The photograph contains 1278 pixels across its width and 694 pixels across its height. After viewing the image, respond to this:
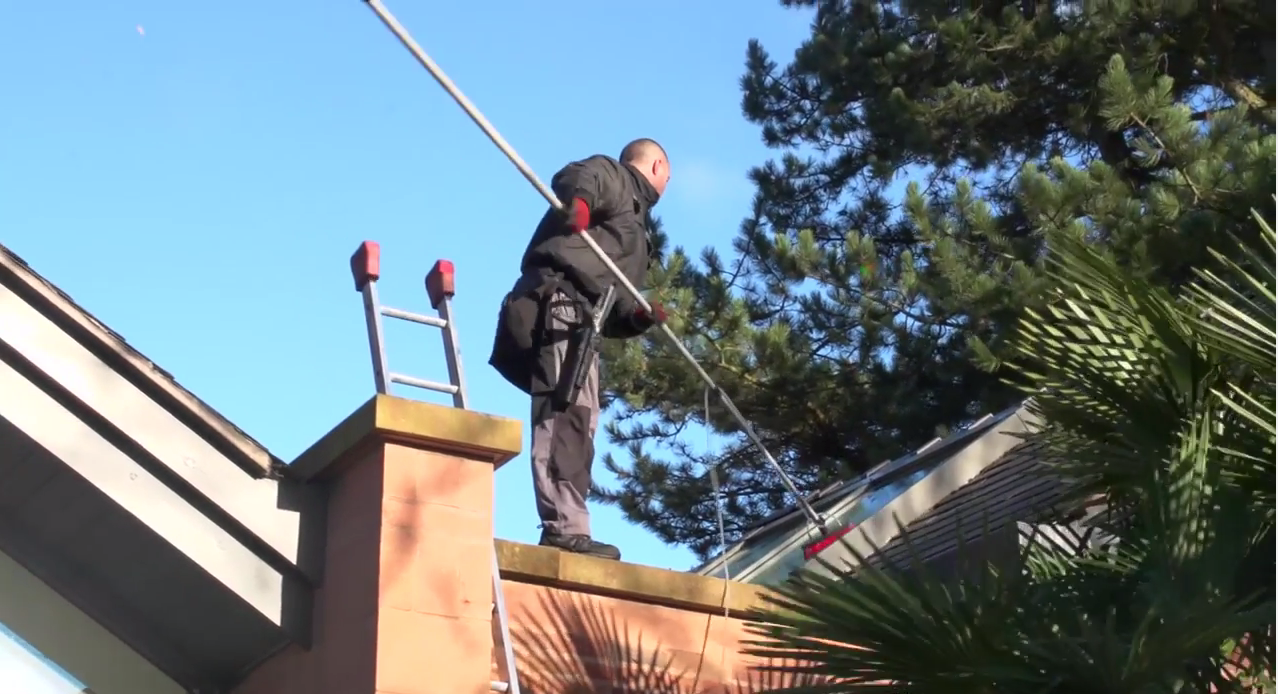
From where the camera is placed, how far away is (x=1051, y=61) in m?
18.0

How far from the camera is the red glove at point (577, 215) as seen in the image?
6.95 meters

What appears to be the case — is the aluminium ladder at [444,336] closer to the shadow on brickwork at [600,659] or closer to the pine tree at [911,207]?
the shadow on brickwork at [600,659]

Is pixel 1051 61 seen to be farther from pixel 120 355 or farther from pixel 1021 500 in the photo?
pixel 120 355

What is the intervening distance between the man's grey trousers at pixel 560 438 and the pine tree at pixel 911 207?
29.5 feet

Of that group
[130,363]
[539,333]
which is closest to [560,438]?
[539,333]

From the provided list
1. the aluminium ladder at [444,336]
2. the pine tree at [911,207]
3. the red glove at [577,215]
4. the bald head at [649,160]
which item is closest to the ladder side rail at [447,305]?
the aluminium ladder at [444,336]

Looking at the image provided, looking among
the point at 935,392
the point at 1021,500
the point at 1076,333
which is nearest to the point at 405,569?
the point at 1076,333

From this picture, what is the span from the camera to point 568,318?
22.8 ft

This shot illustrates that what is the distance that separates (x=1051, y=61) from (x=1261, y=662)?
1398cm

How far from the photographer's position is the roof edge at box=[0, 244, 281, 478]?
5.30 metres

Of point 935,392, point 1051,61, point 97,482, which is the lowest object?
point 97,482

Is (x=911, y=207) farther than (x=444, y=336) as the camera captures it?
Yes

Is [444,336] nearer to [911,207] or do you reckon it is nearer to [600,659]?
[600,659]

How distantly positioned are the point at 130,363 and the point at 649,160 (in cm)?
287
